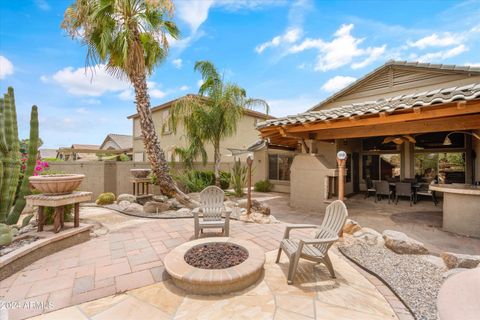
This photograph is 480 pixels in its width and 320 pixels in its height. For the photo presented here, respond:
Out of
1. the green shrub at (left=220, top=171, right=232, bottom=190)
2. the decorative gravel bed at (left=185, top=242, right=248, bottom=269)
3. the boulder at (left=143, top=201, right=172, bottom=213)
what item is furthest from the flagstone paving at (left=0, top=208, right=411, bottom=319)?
the green shrub at (left=220, top=171, right=232, bottom=190)

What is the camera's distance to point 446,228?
5.44 metres

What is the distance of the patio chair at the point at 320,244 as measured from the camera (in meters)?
2.98

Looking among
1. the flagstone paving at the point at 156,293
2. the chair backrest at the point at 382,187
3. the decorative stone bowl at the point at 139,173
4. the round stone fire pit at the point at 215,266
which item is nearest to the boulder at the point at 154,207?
the decorative stone bowl at the point at 139,173

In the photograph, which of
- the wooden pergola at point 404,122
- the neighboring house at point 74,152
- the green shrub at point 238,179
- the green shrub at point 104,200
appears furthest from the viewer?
the neighboring house at point 74,152

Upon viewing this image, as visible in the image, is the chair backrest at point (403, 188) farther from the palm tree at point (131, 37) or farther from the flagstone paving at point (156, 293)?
the palm tree at point (131, 37)

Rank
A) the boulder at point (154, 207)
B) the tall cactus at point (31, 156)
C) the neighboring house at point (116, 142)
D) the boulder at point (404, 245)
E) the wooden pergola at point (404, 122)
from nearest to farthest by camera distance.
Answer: the boulder at point (404, 245)
the wooden pergola at point (404, 122)
the tall cactus at point (31, 156)
the boulder at point (154, 207)
the neighboring house at point (116, 142)

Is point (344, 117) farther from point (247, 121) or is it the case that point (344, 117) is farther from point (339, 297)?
point (247, 121)

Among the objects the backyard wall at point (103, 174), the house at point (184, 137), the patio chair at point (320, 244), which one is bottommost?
the patio chair at point (320, 244)

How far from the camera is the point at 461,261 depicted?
335 cm

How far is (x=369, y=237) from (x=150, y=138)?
6660mm

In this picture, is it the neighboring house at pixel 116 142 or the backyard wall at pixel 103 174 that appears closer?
the backyard wall at pixel 103 174

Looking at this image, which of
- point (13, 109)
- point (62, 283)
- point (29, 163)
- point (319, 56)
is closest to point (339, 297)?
point (62, 283)

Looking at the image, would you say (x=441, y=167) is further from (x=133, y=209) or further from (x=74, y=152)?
(x=74, y=152)

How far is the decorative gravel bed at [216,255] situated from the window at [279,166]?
9.84m
